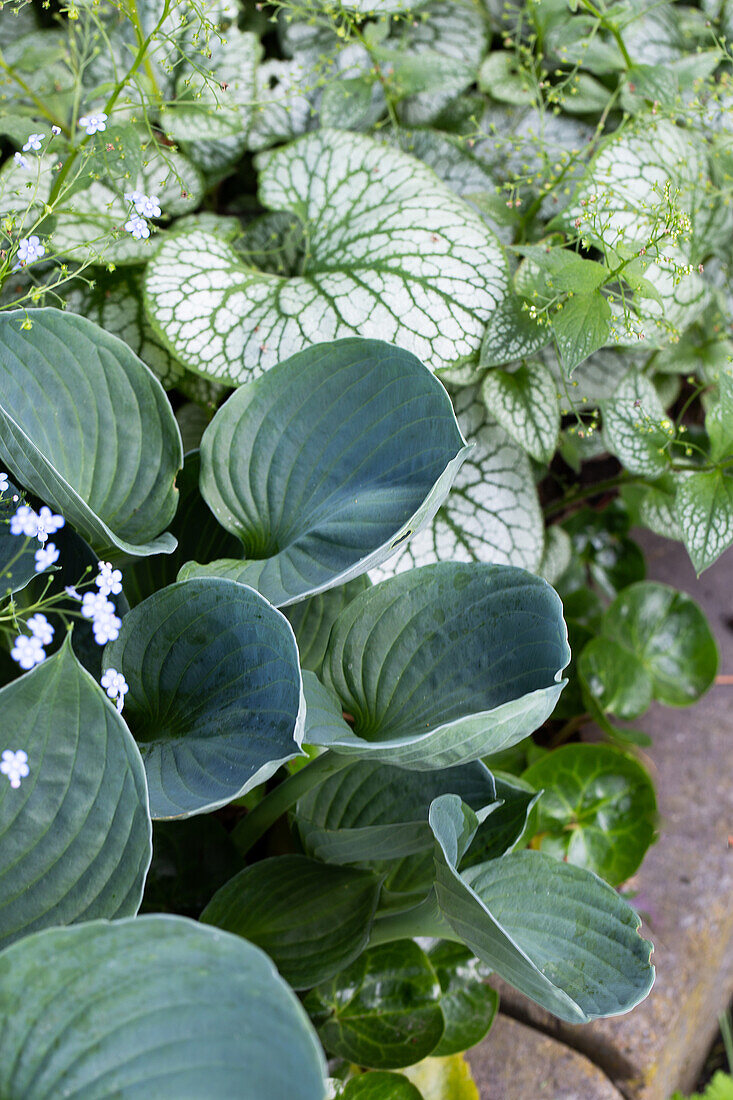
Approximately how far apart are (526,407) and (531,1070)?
725 millimetres

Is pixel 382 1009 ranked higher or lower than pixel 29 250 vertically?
lower

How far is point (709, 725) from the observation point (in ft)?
4.07

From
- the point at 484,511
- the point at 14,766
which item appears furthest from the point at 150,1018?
the point at 484,511

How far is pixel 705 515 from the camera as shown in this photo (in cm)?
84

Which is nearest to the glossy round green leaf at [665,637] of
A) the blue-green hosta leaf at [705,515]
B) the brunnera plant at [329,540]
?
the brunnera plant at [329,540]

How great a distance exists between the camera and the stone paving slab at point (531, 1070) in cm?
89

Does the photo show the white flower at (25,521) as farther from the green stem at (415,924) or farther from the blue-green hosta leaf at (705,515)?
the blue-green hosta leaf at (705,515)

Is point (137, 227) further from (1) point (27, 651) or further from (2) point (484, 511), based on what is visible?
(2) point (484, 511)

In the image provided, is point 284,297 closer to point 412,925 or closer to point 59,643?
point 59,643

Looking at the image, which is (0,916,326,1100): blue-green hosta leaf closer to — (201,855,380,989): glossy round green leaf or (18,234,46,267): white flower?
(201,855,380,989): glossy round green leaf

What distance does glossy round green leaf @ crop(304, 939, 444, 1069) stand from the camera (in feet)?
2.36

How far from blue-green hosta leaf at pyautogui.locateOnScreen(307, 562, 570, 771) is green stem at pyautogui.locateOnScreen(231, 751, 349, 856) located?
36 millimetres

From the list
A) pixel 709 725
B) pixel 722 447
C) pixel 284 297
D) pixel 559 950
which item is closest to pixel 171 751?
pixel 559 950

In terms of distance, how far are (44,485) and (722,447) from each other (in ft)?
2.12
